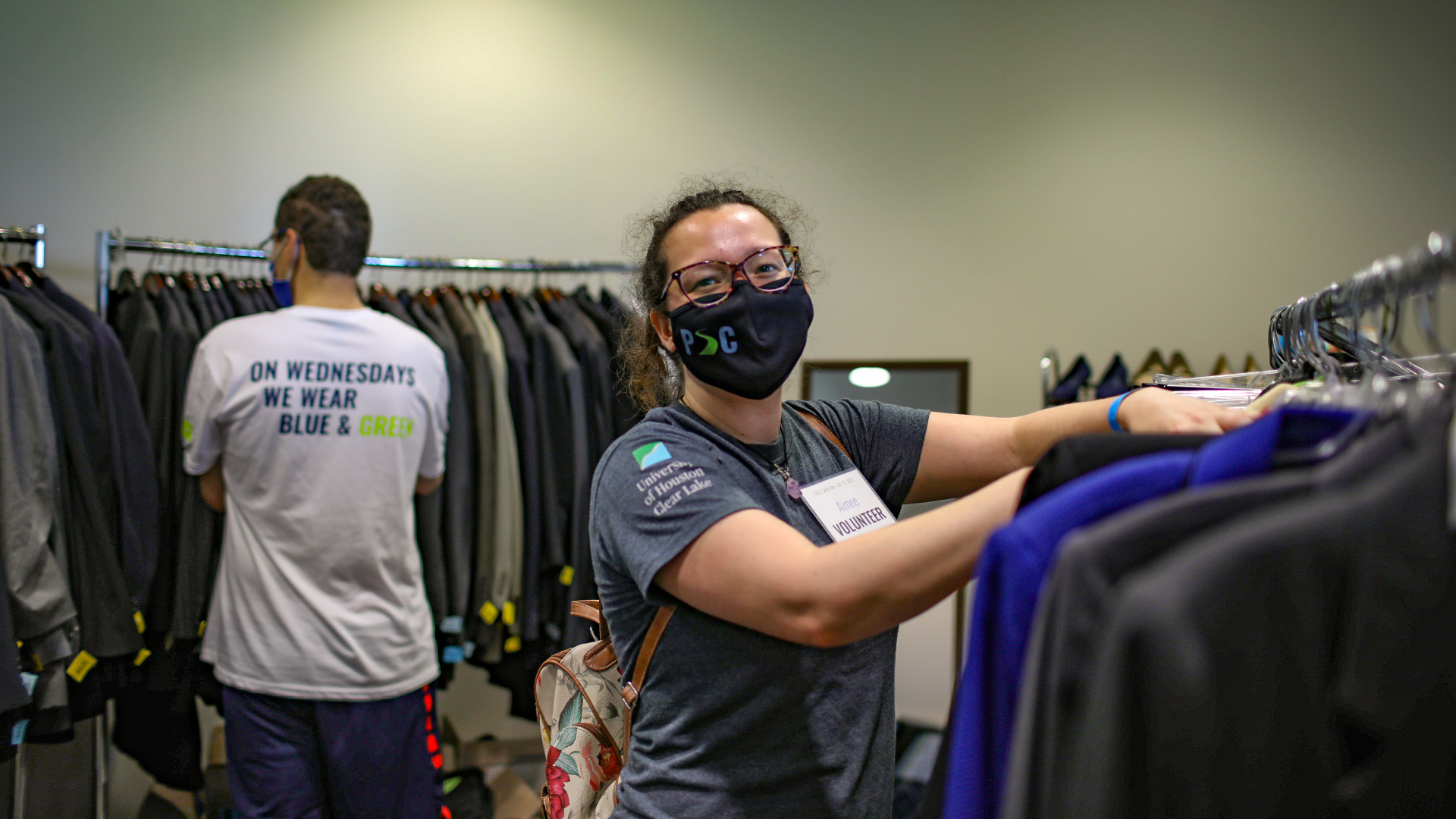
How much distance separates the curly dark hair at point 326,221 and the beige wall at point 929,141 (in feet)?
3.50

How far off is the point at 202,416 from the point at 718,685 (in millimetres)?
1563

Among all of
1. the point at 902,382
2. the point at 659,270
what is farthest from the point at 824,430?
the point at 902,382

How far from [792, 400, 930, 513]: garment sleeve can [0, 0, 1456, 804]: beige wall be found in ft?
6.77

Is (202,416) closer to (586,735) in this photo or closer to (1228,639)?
(586,735)

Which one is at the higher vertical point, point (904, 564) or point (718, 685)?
point (904, 564)

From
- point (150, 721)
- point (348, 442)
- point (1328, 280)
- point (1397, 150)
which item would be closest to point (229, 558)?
point (348, 442)

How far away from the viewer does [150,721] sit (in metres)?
2.29

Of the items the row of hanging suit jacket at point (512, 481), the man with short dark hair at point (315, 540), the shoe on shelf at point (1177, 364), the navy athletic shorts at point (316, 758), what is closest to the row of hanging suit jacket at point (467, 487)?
the row of hanging suit jacket at point (512, 481)

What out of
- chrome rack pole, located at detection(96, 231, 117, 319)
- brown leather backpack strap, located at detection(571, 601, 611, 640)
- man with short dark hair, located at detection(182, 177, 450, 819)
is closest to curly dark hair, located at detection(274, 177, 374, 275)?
man with short dark hair, located at detection(182, 177, 450, 819)

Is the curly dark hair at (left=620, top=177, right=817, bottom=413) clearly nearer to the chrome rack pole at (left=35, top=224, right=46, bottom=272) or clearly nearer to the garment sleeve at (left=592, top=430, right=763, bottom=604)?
the garment sleeve at (left=592, top=430, right=763, bottom=604)

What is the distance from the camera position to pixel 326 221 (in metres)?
2.06

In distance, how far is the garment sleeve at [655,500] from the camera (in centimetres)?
96

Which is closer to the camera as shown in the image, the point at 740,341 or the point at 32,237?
the point at 740,341

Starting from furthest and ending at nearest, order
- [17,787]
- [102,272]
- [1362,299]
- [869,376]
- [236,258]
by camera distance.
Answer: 1. [869,376]
2. [236,258]
3. [102,272]
4. [17,787]
5. [1362,299]
